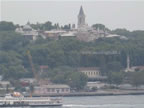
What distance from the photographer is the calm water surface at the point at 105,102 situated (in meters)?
37.1

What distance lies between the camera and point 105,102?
38750mm

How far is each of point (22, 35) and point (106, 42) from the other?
4139mm

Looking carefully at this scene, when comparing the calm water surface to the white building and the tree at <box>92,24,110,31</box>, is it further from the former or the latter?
the tree at <box>92,24,110,31</box>

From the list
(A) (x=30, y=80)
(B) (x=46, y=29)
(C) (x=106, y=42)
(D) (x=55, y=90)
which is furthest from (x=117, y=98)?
(B) (x=46, y=29)

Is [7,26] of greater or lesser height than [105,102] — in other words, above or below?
above

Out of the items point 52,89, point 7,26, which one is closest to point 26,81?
point 52,89

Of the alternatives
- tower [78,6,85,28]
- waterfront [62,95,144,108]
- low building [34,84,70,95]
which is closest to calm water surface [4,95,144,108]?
waterfront [62,95,144,108]

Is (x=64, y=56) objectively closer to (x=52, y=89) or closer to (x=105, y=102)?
(x=52, y=89)

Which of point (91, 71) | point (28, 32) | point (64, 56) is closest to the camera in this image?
point (91, 71)

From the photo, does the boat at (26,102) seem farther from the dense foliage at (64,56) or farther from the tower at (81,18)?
the tower at (81,18)

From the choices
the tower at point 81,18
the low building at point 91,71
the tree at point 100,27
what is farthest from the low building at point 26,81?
the tree at point 100,27

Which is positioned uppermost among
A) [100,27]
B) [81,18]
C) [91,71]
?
[81,18]

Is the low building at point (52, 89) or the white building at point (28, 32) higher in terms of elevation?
the white building at point (28, 32)

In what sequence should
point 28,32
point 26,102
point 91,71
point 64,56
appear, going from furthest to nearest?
point 28,32 < point 64,56 < point 91,71 < point 26,102
